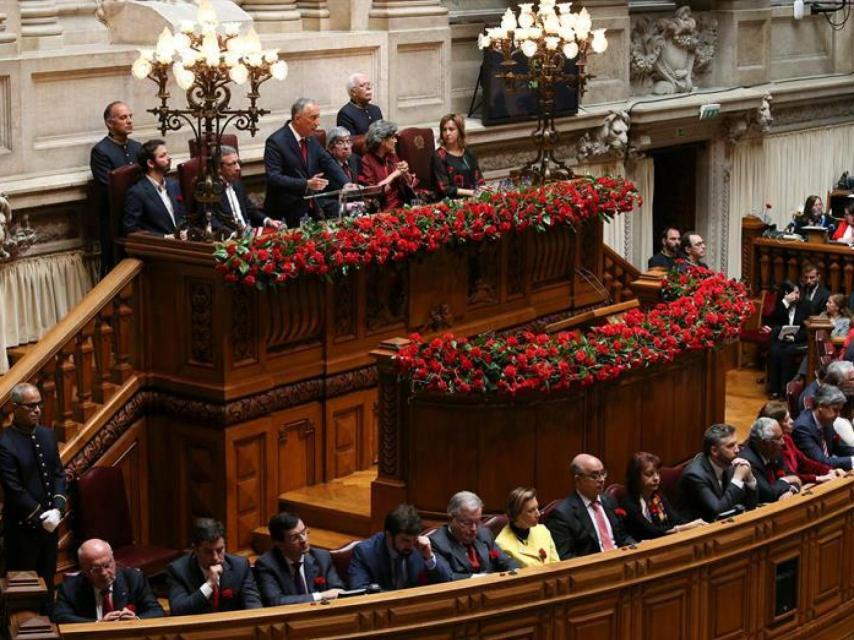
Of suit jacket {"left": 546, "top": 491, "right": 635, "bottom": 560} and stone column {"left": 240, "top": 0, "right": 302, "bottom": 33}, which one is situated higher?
stone column {"left": 240, "top": 0, "right": 302, "bottom": 33}

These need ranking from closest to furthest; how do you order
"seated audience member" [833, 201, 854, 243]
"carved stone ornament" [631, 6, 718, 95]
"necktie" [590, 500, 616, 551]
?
1. "necktie" [590, 500, 616, 551]
2. "seated audience member" [833, 201, 854, 243]
3. "carved stone ornament" [631, 6, 718, 95]

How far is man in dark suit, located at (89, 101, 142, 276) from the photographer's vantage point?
39.3ft

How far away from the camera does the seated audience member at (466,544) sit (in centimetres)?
912

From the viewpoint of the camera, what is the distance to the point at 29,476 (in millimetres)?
9664

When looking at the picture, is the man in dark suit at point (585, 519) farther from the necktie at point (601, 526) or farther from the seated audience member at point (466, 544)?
the seated audience member at point (466, 544)

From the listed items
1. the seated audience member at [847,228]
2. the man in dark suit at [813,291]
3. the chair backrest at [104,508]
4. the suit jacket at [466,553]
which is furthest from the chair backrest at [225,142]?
the seated audience member at [847,228]

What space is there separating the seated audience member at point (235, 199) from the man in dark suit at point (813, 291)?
520cm

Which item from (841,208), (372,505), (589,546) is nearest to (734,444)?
(589,546)

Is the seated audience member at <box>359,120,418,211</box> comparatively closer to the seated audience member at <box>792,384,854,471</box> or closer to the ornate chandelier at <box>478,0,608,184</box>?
the ornate chandelier at <box>478,0,608,184</box>

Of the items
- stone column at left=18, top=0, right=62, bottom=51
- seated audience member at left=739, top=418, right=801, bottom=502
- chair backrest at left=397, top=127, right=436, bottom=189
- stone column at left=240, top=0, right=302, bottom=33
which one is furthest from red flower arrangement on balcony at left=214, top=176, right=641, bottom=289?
stone column at left=240, top=0, right=302, bottom=33

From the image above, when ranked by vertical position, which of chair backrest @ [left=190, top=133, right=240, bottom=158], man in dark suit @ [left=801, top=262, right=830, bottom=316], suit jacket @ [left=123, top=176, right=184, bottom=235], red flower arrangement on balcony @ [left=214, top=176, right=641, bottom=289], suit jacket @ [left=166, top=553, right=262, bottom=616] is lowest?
suit jacket @ [left=166, top=553, right=262, bottom=616]

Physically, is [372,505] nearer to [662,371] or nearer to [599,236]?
[662,371]

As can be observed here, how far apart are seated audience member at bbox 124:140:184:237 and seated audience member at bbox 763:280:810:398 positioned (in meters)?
5.34

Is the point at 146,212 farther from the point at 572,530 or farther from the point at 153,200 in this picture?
the point at 572,530
